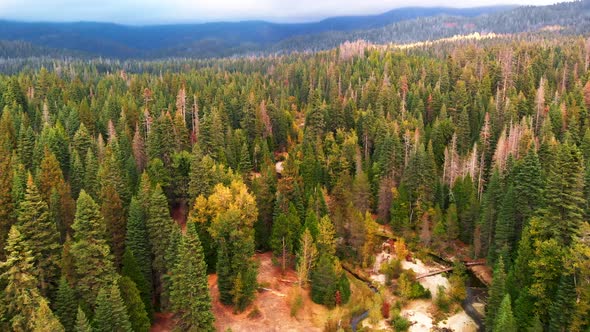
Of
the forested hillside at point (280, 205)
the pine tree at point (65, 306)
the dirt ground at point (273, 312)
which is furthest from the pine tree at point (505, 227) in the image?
the pine tree at point (65, 306)

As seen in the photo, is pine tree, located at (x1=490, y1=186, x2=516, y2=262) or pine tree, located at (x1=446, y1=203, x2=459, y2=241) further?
pine tree, located at (x1=446, y1=203, x2=459, y2=241)

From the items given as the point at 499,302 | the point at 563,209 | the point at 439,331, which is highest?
the point at 563,209

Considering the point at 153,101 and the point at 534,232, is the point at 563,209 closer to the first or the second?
the point at 534,232

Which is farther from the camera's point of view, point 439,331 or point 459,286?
point 459,286

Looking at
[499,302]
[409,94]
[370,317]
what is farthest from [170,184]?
[409,94]

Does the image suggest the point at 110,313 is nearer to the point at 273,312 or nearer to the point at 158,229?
the point at 158,229

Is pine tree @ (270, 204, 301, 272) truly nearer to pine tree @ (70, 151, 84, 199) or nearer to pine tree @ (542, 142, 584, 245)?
pine tree @ (70, 151, 84, 199)

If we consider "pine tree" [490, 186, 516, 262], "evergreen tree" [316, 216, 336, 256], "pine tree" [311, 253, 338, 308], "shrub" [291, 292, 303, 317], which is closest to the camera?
"shrub" [291, 292, 303, 317]

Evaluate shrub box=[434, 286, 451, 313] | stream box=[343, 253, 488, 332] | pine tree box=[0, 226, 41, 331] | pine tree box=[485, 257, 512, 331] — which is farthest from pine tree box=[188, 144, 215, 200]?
pine tree box=[485, 257, 512, 331]
